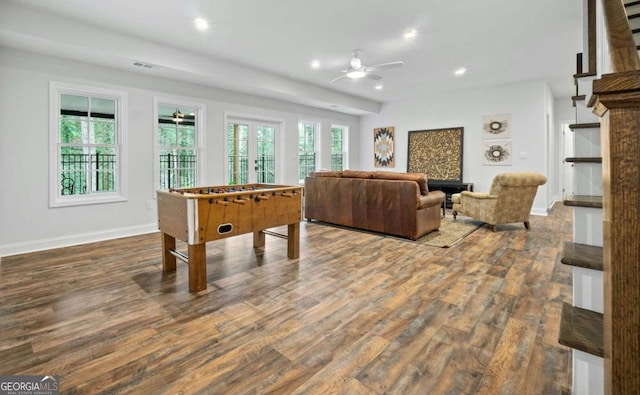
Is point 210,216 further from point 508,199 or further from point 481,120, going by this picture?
point 481,120

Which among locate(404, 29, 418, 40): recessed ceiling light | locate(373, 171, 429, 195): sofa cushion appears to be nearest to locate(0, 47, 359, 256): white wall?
locate(373, 171, 429, 195): sofa cushion

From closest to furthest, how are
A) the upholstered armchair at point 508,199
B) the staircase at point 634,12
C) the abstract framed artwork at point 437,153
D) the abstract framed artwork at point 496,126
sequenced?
the staircase at point 634,12 → the upholstered armchair at point 508,199 → the abstract framed artwork at point 496,126 → the abstract framed artwork at point 437,153

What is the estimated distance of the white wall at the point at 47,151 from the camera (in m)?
3.88

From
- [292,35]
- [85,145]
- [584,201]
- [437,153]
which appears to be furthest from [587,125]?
[437,153]

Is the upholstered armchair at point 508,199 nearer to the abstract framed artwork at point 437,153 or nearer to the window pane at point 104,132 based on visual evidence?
the abstract framed artwork at point 437,153

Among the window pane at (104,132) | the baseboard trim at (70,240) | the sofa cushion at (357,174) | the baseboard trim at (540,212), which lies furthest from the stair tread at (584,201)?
the baseboard trim at (540,212)

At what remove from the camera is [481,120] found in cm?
719

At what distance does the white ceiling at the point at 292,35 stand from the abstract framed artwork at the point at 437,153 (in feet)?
5.89

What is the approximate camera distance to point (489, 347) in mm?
1930

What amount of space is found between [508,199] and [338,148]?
5.01 m

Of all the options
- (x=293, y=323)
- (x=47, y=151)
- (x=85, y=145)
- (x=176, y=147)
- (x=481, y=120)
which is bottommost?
(x=293, y=323)

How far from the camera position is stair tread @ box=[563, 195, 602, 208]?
129cm

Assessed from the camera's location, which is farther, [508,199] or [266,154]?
[266,154]

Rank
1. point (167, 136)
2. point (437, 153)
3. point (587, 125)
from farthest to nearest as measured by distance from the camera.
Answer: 1. point (437, 153)
2. point (167, 136)
3. point (587, 125)
